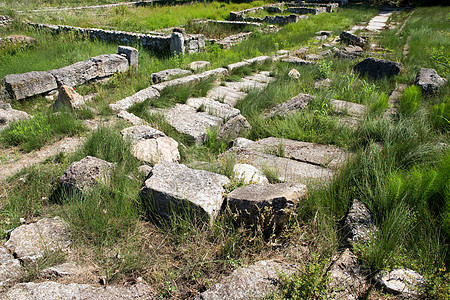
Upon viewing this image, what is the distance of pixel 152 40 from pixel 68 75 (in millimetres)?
4411

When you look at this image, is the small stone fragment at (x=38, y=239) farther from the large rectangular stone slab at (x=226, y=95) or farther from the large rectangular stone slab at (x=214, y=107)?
the large rectangular stone slab at (x=226, y=95)

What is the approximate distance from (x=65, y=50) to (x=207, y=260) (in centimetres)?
943

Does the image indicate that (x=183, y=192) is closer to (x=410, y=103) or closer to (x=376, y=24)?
(x=410, y=103)

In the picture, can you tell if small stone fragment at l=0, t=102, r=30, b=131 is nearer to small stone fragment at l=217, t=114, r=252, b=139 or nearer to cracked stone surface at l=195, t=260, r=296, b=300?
small stone fragment at l=217, t=114, r=252, b=139

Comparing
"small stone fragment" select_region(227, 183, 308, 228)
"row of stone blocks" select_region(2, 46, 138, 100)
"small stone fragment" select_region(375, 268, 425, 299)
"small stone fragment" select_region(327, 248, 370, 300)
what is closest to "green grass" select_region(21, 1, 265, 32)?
"row of stone blocks" select_region(2, 46, 138, 100)

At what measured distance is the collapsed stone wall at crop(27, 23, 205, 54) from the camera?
9.86 meters

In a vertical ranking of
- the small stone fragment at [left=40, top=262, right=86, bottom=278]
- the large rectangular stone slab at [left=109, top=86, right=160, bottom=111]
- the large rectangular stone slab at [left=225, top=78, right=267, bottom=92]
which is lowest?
the small stone fragment at [left=40, top=262, right=86, bottom=278]

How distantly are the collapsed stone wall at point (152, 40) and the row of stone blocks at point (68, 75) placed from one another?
2.37 meters

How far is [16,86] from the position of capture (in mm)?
6043

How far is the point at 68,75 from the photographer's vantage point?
6812 millimetres

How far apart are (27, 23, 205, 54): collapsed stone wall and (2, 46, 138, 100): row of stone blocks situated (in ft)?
7.76

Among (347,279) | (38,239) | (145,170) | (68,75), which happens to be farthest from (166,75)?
(347,279)

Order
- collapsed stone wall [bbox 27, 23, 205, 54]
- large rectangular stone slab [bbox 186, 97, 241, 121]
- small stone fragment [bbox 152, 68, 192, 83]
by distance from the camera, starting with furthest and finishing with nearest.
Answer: collapsed stone wall [bbox 27, 23, 205, 54] < small stone fragment [bbox 152, 68, 192, 83] < large rectangular stone slab [bbox 186, 97, 241, 121]

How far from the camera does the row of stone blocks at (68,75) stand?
6.11 metres
